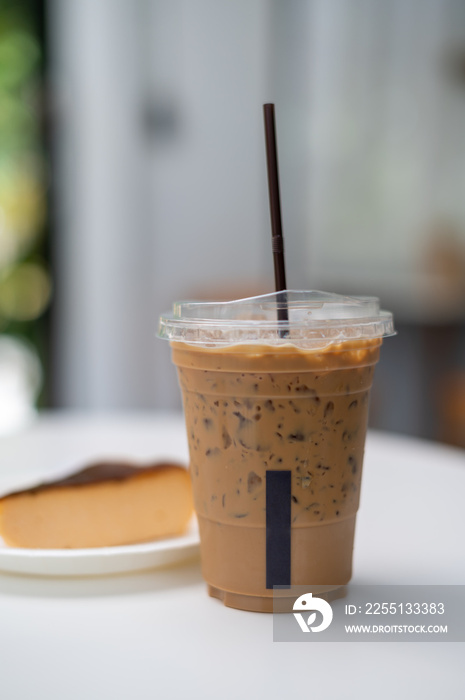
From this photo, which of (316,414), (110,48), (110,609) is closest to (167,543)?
(110,609)

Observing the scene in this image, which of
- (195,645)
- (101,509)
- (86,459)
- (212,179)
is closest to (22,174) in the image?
(212,179)

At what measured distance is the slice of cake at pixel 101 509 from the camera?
2.61ft

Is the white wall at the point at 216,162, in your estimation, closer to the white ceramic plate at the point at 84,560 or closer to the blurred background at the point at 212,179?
the blurred background at the point at 212,179

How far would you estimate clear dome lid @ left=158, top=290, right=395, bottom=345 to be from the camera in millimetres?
667

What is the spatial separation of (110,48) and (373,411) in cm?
203

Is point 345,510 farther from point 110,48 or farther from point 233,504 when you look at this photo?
point 110,48

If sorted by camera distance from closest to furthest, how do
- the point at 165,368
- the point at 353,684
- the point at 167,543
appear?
the point at 353,684 < the point at 167,543 < the point at 165,368

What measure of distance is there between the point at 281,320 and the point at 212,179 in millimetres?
3035

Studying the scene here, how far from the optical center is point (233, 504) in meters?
0.70

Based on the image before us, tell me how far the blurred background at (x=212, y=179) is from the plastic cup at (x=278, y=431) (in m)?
2.38

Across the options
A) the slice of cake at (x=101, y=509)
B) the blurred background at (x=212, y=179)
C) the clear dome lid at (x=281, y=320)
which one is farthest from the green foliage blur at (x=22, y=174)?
the clear dome lid at (x=281, y=320)

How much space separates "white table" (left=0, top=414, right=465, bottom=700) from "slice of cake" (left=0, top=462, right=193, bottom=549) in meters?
0.05

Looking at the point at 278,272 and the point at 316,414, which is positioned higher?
the point at 278,272

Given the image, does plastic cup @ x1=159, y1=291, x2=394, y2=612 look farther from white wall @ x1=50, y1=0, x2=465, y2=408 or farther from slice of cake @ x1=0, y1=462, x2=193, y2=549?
white wall @ x1=50, y1=0, x2=465, y2=408
